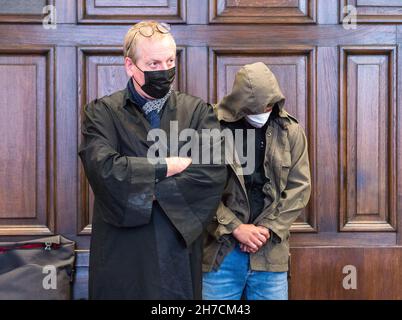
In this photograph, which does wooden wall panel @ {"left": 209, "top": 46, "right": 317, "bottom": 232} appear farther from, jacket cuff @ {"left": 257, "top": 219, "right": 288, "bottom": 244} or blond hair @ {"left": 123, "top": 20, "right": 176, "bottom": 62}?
blond hair @ {"left": 123, "top": 20, "right": 176, "bottom": 62}

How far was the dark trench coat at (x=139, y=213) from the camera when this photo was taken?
1.94m

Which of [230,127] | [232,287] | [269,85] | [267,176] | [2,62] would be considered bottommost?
[232,287]

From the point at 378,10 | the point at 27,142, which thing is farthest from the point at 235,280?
the point at 378,10

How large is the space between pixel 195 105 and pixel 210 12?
2.53 feet

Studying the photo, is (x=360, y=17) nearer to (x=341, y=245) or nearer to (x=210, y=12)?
(x=210, y=12)

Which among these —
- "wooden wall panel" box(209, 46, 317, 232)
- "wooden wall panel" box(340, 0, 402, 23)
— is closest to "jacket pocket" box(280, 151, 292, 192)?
"wooden wall panel" box(209, 46, 317, 232)

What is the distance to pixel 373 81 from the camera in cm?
277

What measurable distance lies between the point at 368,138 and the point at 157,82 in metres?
1.22

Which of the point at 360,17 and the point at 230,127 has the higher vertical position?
the point at 360,17

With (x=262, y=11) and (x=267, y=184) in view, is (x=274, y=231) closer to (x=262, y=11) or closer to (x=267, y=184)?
(x=267, y=184)

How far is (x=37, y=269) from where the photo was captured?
248 centimetres

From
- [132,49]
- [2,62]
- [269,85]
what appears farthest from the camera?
[2,62]

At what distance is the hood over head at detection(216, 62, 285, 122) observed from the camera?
7.12 ft

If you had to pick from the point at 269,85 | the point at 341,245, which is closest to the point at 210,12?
the point at 269,85
